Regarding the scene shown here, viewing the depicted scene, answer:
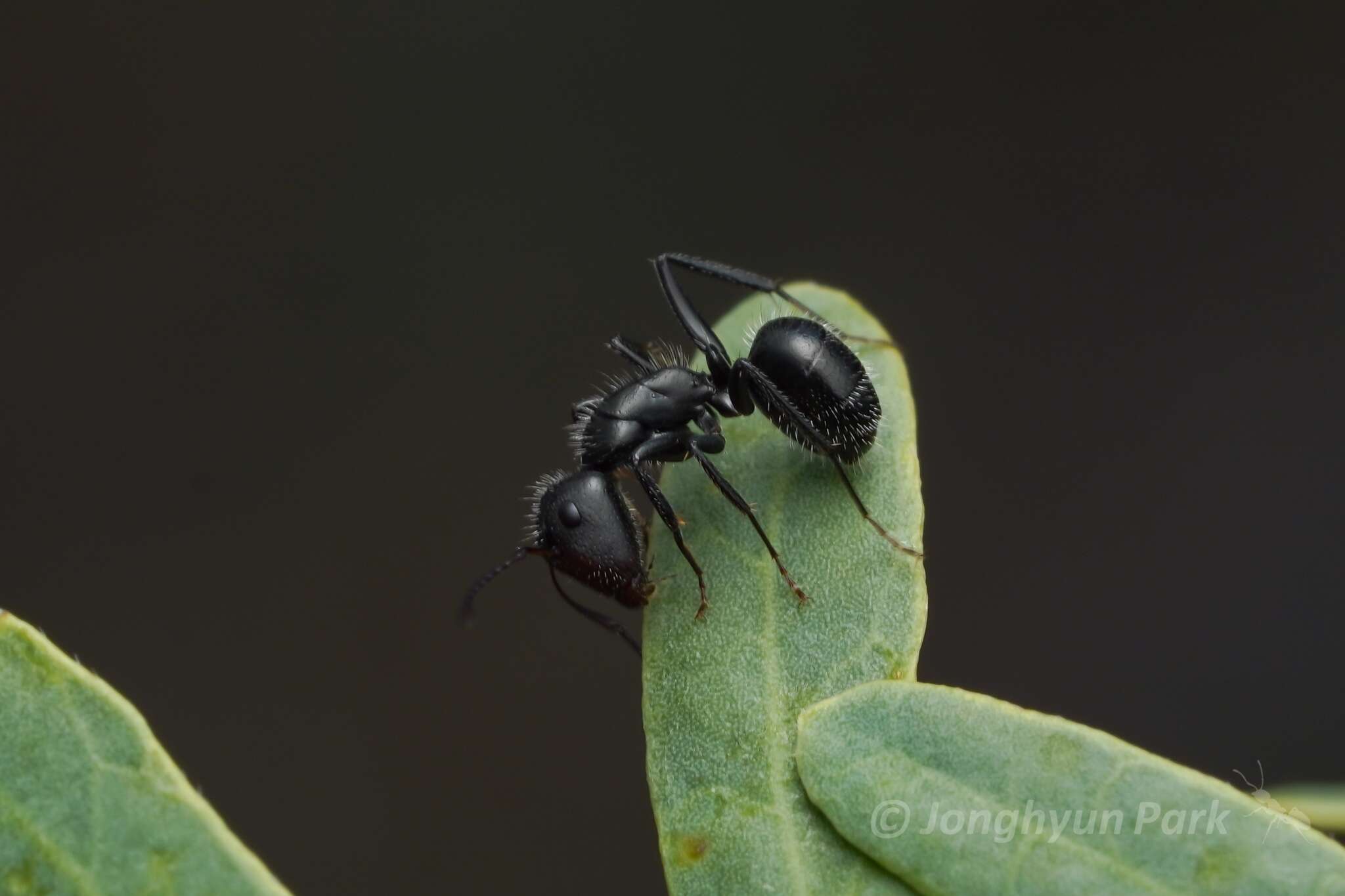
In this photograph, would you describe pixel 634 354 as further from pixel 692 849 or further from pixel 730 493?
pixel 692 849

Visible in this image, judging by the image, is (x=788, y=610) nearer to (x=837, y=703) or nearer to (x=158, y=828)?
(x=837, y=703)

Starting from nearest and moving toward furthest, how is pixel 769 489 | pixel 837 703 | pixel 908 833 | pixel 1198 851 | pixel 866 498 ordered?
pixel 1198 851
pixel 908 833
pixel 837 703
pixel 866 498
pixel 769 489

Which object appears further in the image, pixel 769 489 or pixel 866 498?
pixel 769 489

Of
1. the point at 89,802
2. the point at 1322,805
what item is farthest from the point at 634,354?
the point at 89,802

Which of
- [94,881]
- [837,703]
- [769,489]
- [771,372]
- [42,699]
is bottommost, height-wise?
[94,881]

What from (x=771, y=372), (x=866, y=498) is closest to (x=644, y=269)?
(x=771, y=372)

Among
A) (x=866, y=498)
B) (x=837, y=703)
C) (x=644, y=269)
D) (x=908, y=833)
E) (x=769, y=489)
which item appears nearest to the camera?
(x=908, y=833)

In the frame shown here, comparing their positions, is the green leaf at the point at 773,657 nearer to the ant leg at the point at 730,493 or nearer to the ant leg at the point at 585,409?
the ant leg at the point at 730,493

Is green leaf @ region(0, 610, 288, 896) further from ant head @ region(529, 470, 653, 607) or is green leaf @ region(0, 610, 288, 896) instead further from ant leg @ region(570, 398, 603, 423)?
ant leg @ region(570, 398, 603, 423)

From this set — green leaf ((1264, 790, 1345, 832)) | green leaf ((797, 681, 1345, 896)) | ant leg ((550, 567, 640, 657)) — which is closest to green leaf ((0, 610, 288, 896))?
green leaf ((797, 681, 1345, 896))
